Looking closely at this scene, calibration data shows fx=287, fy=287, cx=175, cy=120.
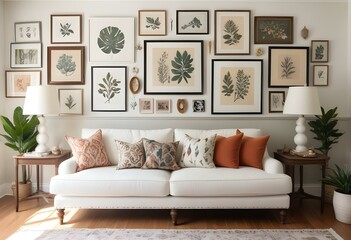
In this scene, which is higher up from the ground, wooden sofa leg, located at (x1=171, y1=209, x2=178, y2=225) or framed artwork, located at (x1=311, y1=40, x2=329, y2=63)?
framed artwork, located at (x1=311, y1=40, x2=329, y2=63)

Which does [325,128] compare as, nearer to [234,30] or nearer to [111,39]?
[234,30]

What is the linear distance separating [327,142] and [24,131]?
3629 millimetres

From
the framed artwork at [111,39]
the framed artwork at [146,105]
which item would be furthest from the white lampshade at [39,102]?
the framed artwork at [146,105]

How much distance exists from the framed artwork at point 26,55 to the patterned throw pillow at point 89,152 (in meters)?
1.32

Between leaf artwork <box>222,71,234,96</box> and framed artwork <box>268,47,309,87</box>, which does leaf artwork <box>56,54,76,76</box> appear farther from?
framed artwork <box>268,47,309,87</box>

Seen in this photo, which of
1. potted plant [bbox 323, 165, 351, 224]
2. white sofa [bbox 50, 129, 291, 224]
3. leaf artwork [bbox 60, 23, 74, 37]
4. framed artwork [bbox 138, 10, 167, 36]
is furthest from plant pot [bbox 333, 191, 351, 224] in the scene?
leaf artwork [bbox 60, 23, 74, 37]

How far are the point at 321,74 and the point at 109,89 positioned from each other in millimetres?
2753

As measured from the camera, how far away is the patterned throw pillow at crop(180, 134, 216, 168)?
309 cm

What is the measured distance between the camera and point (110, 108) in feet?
12.3

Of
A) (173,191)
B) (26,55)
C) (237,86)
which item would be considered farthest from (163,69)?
(26,55)

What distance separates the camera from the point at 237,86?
3707mm

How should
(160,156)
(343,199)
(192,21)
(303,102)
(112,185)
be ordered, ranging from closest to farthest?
1. (112,185)
2. (343,199)
3. (160,156)
4. (303,102)
5. (192,21)

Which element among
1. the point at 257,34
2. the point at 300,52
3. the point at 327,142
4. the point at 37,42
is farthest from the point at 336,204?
the point at 37,42

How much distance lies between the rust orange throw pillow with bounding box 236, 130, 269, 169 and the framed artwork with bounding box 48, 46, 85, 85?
2224 millimetres
